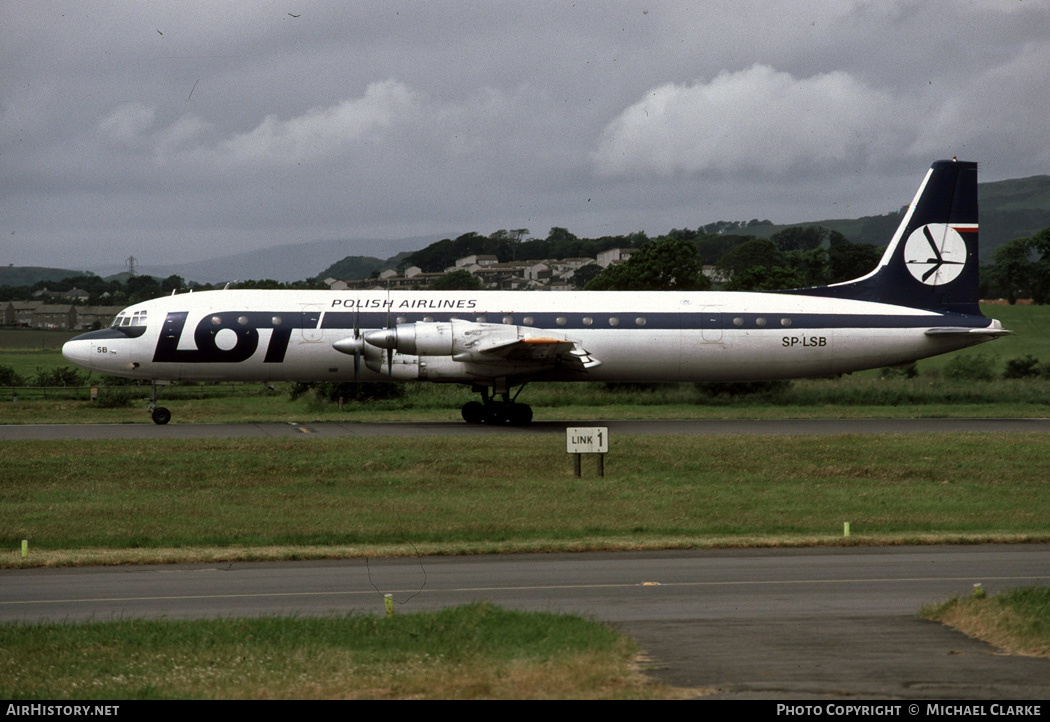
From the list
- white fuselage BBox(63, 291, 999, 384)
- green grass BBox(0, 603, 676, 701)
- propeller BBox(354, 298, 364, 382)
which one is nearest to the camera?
green grass BBox(0, 603, 676, 701)

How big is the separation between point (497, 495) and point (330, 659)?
12.9 m

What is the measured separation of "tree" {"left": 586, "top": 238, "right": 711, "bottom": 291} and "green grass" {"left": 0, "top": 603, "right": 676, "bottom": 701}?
52046mm

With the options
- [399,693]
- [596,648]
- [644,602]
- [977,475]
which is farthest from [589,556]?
[977,475]

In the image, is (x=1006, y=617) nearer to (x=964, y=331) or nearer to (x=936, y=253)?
(x=964, y=331)

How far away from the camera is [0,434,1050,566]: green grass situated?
18406mm

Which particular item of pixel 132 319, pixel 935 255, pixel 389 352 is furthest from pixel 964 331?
pixel 132 319

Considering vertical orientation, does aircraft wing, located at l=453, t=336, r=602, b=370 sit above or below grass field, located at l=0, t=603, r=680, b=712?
above

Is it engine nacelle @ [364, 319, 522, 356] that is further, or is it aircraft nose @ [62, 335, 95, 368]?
aircraft nose @ [62, 335, 95, 368]

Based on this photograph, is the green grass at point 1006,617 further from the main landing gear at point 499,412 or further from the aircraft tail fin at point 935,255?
the aircraft tail fin at point 935,255

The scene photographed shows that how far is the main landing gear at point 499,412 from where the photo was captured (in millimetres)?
35656

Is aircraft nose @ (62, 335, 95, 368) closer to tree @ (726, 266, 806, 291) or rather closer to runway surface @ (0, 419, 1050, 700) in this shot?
runway surface @ (0, 419, 1050, 700)

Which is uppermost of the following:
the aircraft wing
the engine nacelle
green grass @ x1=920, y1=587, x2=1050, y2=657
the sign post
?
the engine nacelle

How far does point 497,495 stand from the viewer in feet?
75.3

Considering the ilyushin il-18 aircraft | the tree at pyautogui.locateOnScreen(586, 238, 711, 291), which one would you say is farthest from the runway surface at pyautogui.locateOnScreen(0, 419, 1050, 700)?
the tree at pyautogui.locateOnScreen(586, 238, 711, 291)
